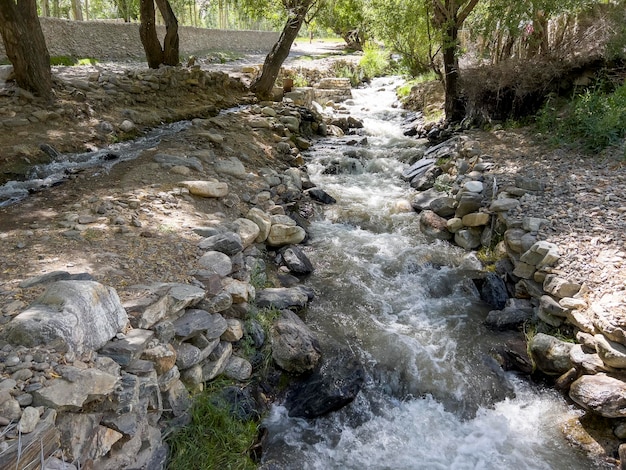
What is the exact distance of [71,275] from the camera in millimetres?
3121

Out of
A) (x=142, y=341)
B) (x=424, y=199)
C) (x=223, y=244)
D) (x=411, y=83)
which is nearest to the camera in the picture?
(x=142, y=341)

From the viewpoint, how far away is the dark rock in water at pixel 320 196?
6.99m

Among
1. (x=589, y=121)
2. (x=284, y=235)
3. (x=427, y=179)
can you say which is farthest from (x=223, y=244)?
(x=589, y=121)

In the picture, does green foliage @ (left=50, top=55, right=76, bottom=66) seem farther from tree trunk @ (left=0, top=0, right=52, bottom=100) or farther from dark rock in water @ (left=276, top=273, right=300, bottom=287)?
dark rock in water @ (left=276, top=273, right=300, bottom=287)

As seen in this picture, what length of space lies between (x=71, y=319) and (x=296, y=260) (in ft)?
9.69

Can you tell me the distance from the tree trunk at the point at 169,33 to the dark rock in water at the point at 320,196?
5646 mm

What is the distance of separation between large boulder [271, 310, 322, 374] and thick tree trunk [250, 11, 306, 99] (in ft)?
26.8

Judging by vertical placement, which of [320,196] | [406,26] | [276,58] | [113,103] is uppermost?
[406,26]

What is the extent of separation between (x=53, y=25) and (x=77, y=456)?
50.6ft

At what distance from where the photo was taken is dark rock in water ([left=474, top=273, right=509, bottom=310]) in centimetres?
476

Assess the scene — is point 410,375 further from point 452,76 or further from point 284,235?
point 452,76

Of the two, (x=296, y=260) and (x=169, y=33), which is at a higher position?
(x=169, y=33)

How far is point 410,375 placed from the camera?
3945 millimetres

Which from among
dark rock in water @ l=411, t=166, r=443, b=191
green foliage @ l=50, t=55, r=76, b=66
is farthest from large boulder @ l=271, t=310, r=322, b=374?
green foliage @ l=50, t=55, r=76, b=66
